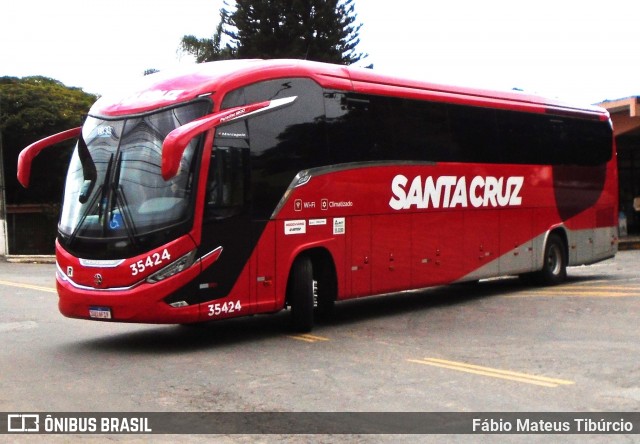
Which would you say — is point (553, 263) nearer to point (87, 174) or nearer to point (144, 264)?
point (144, 264)

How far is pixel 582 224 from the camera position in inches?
793

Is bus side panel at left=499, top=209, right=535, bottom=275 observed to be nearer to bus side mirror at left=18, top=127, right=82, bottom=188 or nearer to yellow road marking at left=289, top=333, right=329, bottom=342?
yellow road marking at left=289, top=333, right=329, bottom=342

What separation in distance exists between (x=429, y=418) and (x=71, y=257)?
5670 mm

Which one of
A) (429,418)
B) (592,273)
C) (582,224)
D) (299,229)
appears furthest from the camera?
(592,273)

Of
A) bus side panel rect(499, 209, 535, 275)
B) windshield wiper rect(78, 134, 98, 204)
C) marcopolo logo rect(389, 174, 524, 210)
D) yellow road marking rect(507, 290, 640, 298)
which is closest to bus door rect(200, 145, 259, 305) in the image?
windshield wiper rect(78, 134, 98, 204)

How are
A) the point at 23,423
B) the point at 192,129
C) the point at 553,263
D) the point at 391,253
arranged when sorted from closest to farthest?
the point at 23,423 → the point at 192,129 → the point at 391,253 → the point at 553,263

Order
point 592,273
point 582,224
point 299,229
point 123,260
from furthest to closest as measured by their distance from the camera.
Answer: point 592,273 < point 582,224 < point 299,229 < point 123,260

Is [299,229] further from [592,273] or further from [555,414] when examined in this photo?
[592,273]

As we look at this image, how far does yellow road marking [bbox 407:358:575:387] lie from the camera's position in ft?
30.4

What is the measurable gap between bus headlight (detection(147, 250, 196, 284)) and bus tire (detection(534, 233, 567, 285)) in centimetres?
951

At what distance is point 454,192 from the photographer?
16141mm

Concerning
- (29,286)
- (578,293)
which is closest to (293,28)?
(29,286)

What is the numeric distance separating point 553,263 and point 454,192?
437cm

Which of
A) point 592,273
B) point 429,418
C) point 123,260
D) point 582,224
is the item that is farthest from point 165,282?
point 592,273
